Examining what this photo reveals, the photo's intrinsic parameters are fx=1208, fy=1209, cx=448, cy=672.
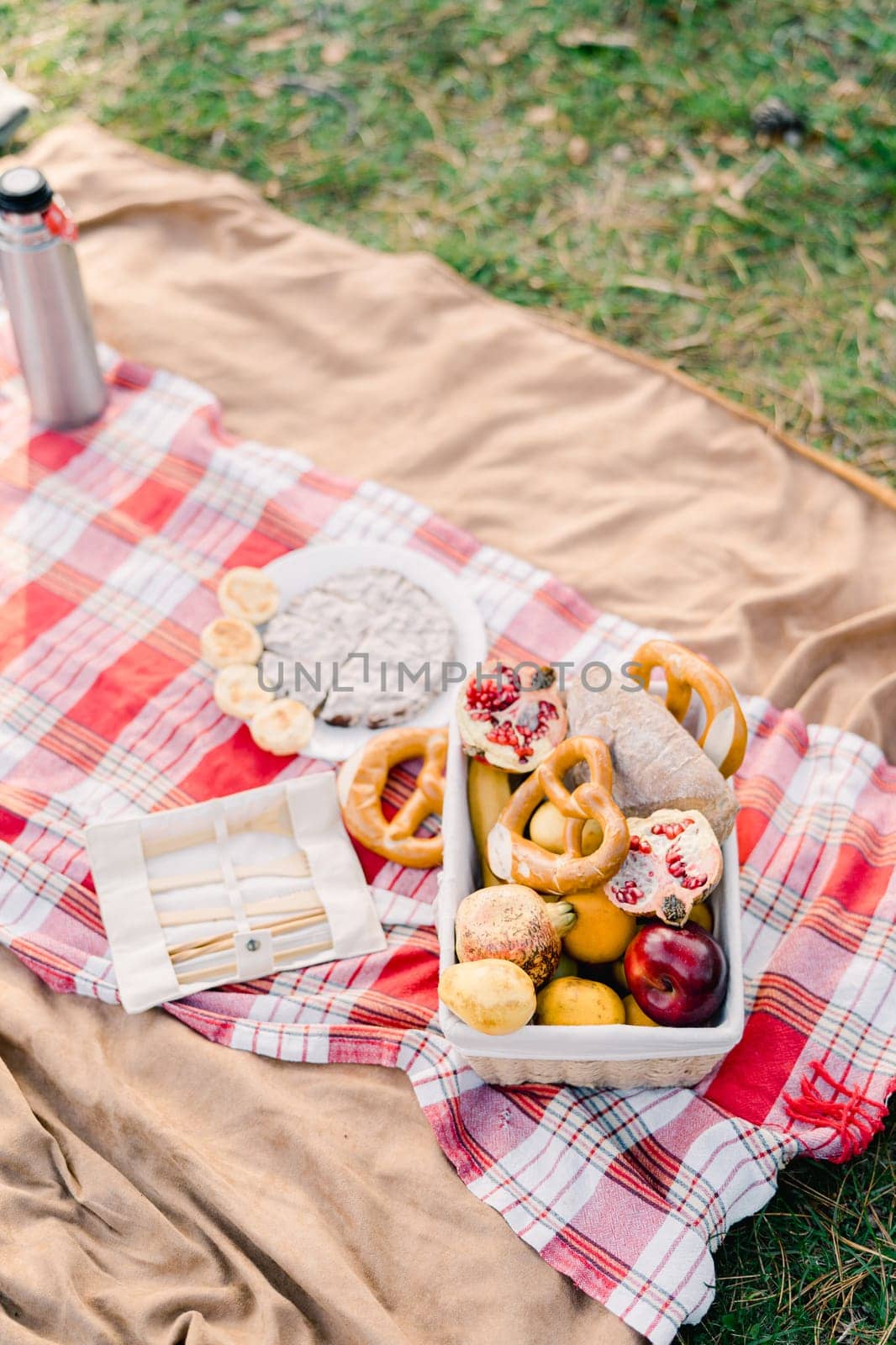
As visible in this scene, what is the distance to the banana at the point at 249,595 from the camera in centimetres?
210

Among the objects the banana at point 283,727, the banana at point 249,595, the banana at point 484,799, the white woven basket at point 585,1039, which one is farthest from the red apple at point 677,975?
the banana at point 249,595

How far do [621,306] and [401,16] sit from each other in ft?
4.34

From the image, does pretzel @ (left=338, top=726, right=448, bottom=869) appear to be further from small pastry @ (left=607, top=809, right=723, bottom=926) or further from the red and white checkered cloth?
small pastry @ (left=607, top=809, right=723, bottom=926)

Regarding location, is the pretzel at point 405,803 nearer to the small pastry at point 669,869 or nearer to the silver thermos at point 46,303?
the small pastry at point 669,869

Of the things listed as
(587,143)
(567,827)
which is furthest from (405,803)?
(587,143)

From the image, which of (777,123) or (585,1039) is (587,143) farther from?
(585,1039)

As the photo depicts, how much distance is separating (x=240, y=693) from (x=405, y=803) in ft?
Result: 1.10

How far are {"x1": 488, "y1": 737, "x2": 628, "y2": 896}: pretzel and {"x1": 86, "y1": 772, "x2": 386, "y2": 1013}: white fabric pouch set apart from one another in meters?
0.33

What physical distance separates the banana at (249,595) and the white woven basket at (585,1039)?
0.56m

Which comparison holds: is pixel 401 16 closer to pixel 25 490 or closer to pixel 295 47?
pixel 295 47

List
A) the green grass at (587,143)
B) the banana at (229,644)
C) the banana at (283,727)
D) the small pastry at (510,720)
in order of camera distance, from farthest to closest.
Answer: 1. the green grass at (587,143)
2. the banana at (229,644)
3. the banana at (283,727)
4. the small pastry at (510,720)

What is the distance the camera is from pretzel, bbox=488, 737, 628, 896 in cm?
149

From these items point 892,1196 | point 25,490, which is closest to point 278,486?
point 25,490

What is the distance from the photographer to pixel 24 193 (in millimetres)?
2123
